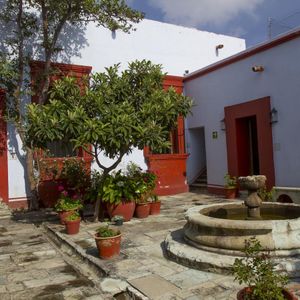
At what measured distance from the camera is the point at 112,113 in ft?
25.3

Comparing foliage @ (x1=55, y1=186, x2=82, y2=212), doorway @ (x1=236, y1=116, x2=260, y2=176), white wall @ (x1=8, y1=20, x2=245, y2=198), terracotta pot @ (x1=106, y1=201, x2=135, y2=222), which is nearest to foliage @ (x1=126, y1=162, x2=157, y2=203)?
terracotta pot @ (x1=106, y1=201, x2=135, y2=222)

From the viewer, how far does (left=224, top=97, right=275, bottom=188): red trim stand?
1059cm

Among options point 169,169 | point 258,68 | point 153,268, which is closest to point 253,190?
point 153,268

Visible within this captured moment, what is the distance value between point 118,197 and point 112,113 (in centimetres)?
194

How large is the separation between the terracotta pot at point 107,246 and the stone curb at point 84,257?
140mm

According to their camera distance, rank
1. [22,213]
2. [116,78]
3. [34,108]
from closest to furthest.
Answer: [34,108]
[116,78]
[22,213]

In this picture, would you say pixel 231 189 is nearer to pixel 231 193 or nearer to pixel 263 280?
pixel 231 193

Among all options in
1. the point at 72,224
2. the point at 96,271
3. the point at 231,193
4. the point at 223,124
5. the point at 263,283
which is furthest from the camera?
the point at 223,124

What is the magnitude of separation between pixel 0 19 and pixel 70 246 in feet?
23.7

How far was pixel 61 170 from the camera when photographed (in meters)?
11.0

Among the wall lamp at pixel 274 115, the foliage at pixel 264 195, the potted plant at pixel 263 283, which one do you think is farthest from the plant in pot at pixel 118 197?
the potted plant at pixel 263 283

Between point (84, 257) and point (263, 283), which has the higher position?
point (263, 283)

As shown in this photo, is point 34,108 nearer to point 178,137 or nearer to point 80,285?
point 80,285

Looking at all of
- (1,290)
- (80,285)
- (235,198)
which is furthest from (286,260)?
(235,198)
